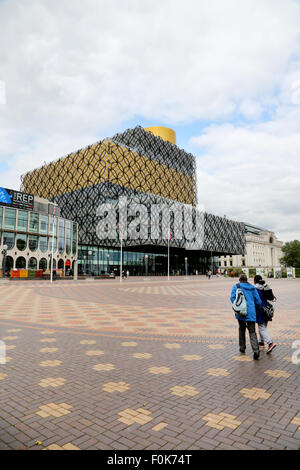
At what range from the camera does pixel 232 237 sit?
96062 millimetres

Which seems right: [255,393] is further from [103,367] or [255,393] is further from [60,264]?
[60,264]

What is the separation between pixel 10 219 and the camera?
174 feet

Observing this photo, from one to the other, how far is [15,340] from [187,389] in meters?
5.07

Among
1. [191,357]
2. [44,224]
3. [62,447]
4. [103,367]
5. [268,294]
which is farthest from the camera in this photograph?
[44,224]

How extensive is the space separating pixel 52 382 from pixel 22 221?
55295 millimetres

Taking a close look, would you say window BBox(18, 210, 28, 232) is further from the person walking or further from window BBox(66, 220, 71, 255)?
the person walking

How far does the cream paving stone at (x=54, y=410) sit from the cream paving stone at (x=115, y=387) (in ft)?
2.36

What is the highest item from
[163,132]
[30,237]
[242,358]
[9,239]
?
[163,132]

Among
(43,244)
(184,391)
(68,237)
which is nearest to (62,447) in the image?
Answer: (184,391)

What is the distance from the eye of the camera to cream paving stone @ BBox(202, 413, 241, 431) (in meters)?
3.42

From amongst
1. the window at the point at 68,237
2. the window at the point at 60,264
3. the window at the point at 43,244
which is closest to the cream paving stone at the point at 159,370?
the window at the point at 43,244

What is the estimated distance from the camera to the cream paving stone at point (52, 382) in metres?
4.67

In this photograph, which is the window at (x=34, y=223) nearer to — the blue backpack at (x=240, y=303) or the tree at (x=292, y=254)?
the blue backpack at (x=240, y=303)
